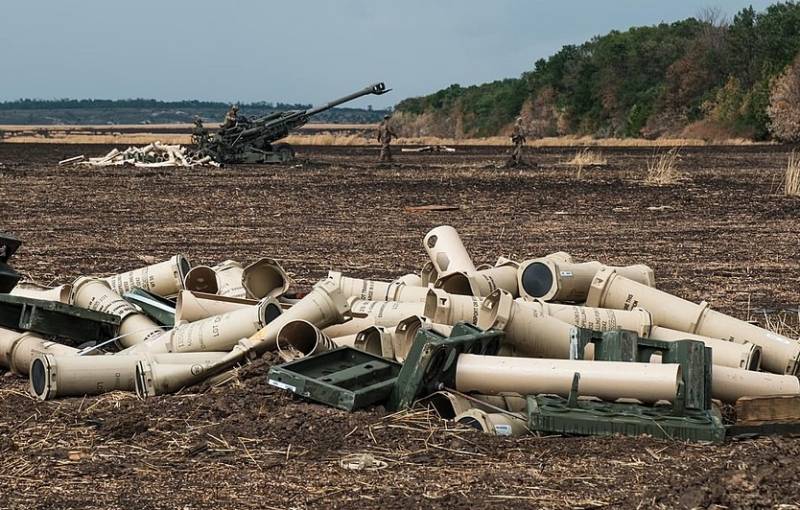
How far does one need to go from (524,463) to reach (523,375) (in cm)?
75

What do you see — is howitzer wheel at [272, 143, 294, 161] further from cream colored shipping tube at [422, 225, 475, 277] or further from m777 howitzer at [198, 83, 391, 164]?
cream colored shipping tube at [422, 225, 475, 277]

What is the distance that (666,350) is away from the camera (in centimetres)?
593

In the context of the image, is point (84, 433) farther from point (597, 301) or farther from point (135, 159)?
point (135, 159)

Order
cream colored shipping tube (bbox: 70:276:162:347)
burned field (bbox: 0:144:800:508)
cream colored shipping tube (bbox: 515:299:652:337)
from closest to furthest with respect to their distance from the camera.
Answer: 1. burned field (bbox: 0:144:800:508)
2. cream colored shipping tube (bbox: 515:299:652:337)
3. cream colored shipping tube (bbox: 70:276:162:347)

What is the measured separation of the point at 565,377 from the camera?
566 centimetres

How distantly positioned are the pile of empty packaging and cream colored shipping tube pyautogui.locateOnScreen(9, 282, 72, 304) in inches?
0.9

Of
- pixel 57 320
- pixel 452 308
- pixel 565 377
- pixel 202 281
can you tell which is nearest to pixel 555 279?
pixel 452 308

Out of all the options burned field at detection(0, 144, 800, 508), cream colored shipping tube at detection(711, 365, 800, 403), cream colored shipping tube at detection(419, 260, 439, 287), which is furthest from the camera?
cream colored shipping tube at detection(419, 260, 439, 287)

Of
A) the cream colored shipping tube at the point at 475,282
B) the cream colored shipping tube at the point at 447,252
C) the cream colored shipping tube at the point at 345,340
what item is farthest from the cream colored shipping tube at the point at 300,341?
the cream colored shipping tube at the point at 447,252

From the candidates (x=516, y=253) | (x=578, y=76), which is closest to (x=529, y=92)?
(x=578, y=76)

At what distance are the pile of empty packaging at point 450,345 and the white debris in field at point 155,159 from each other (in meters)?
24.4

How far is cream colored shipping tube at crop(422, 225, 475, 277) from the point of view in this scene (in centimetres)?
812

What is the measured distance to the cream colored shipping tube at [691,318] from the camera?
6.79m

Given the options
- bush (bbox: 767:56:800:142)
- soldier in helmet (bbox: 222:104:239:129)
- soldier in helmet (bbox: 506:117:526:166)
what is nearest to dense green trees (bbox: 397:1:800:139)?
bush (bbox: 767:56:800:142)
